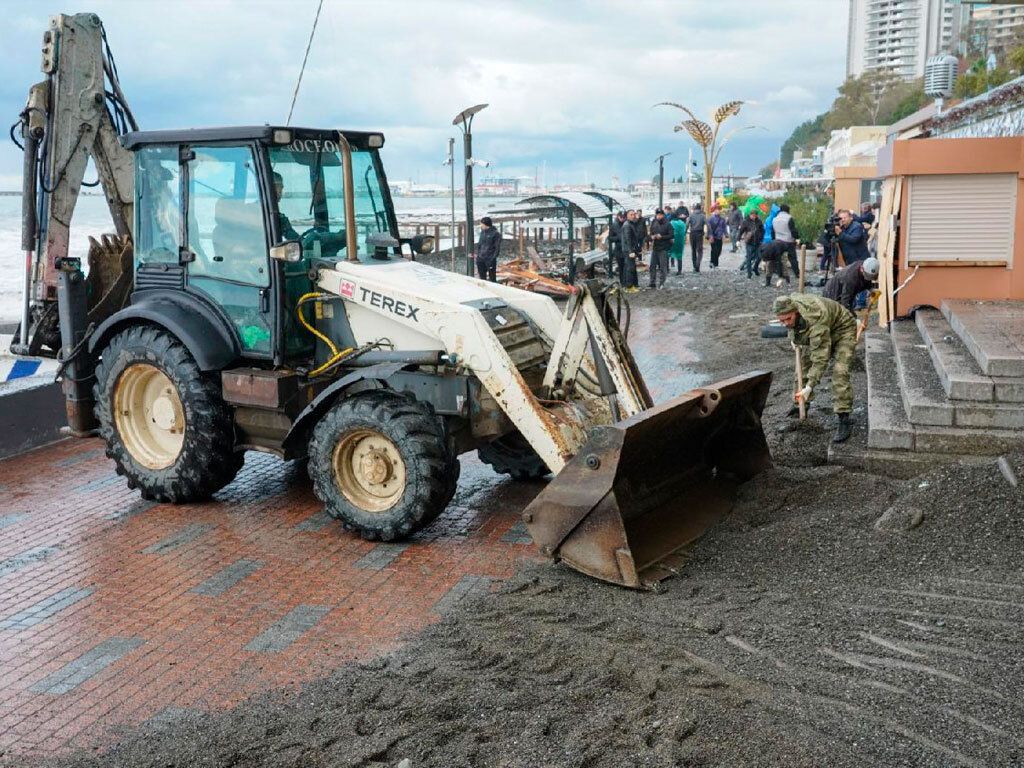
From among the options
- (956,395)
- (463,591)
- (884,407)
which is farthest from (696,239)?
(463,591)

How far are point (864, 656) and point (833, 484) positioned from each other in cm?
241

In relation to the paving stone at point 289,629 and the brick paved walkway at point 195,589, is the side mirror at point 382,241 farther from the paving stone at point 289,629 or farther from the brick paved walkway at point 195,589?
the paving stone at point 289,629

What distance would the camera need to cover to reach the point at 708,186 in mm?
39969

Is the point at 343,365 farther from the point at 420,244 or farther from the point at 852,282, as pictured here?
the point at 852,282

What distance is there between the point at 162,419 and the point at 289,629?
9.86 feet

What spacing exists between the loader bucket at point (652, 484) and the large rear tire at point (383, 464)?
92 centimetres

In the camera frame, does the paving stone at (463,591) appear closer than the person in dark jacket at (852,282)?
Yes

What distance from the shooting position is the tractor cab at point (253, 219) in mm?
Answer: 7500

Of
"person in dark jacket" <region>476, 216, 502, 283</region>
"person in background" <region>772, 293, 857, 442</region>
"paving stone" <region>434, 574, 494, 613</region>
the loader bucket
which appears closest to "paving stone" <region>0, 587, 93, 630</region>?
"paving stone" <region>434, 574, 494, 613</region>

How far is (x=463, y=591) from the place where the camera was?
629 centimetres

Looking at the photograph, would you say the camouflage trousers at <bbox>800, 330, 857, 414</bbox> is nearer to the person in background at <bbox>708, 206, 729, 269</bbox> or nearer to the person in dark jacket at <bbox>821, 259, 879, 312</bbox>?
the person in dark jacket at <bbox>821, 259, 879, 312</bbox>

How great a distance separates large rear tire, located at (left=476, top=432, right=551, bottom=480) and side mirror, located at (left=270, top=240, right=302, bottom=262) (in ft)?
7.26

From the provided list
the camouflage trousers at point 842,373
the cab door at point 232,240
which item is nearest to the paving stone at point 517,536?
the cab door at point 232,240

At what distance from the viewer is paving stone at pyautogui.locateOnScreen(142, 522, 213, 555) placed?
23.7 ft
